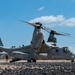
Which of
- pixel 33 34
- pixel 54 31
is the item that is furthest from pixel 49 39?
pixel 33 34

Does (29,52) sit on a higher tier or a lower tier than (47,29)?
lower

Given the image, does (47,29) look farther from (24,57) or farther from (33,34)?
(24,57)

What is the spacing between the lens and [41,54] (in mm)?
42156

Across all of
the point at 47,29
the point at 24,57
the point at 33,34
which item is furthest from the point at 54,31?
the point at 24,57

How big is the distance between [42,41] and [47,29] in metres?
4.51

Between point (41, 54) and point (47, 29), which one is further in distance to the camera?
point (47, 29)

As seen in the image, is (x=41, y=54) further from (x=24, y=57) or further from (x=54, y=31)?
(x=54, y=31)

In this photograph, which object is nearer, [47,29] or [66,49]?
[66,49]

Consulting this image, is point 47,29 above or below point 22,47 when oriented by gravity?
above

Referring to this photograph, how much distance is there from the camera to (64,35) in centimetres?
4634

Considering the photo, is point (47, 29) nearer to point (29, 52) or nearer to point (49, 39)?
point (49, 39)

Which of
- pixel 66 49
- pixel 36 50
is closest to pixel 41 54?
pixel 36 50

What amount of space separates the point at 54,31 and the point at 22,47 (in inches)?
237

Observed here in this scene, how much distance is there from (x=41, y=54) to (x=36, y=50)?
35.8 inches
